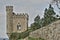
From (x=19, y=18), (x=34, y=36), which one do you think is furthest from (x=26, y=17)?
(x=34, y=36)

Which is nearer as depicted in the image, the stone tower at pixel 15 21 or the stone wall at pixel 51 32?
the stone wall at pixel 51 32

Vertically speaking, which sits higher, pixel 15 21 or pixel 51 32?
pixel 51 32

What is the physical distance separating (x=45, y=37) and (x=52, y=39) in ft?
2.15

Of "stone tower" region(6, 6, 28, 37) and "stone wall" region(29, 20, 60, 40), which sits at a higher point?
"stone wall" region(29, 20, 60, 40)

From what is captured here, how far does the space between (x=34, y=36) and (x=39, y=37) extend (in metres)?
0.37

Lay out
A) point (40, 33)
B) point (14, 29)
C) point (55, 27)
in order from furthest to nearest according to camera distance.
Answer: point (14, 29)
point (40, 33)
point (55, 27)

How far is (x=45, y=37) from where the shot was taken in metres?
14.5

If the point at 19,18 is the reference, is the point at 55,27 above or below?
above

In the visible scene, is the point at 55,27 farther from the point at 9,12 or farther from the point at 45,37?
the point at 9,12

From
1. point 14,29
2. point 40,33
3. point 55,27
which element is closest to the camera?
point 55,27

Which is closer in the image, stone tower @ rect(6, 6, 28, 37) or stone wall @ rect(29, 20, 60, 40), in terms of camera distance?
stone wall @ rect(29, 20, 60, 40)

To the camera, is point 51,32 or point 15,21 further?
point 15,21

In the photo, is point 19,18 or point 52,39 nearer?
point 52,39

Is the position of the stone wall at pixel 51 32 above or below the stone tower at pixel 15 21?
above
